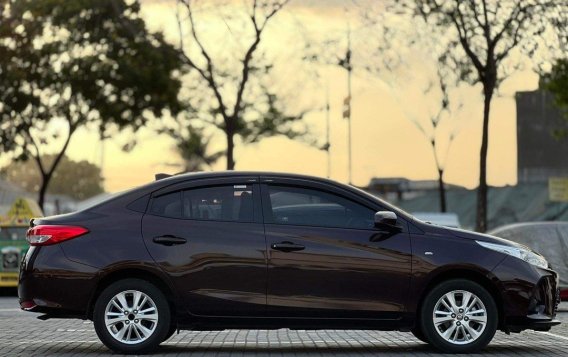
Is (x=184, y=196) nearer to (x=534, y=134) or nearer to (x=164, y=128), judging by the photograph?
(x=164, y=128)

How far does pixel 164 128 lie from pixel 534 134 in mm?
29226

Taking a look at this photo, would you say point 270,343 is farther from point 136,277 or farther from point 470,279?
point 470,279

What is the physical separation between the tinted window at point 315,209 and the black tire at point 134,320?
126 cm

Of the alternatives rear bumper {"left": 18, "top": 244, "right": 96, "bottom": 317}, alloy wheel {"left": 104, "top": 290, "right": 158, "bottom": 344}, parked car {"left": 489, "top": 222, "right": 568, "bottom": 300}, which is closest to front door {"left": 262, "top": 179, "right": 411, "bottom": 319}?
alloy wheel {"left": 104, "top": 290, "right": 158, "bottom": 344}

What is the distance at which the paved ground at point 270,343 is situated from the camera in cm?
1322

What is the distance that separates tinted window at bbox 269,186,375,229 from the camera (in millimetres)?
13055

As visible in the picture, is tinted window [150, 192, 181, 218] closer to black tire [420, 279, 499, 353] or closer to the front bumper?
black tire [420, 279, 499, 353]

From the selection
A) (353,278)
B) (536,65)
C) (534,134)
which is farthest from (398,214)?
(534,134)

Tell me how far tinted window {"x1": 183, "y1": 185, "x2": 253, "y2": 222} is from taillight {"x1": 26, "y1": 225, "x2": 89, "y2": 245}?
964mm

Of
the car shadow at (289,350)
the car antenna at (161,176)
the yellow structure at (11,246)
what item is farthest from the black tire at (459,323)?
the yellow structure at (11,246)

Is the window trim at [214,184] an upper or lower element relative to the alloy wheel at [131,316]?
upper

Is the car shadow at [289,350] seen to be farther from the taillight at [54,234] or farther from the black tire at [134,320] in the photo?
the taillight at [54,234]

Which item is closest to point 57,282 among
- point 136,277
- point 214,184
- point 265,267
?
point 136,277

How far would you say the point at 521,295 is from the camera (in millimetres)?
13109
